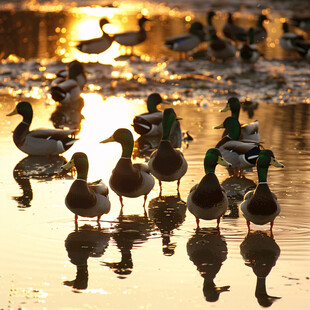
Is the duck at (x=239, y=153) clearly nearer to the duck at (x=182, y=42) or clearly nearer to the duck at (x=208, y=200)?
the duck at (x=208, y=200)

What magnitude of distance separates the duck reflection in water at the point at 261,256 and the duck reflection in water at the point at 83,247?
1417 millimetres

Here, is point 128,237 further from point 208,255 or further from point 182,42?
point 182,42

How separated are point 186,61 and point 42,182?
12442 mm

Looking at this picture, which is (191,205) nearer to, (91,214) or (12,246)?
(91,214)

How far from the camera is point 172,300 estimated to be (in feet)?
21.8

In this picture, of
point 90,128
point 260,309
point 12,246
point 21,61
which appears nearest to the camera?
point 260,309

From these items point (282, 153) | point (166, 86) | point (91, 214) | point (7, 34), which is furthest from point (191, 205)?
point (7, 34)

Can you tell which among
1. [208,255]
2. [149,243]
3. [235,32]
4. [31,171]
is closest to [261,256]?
[208,255]

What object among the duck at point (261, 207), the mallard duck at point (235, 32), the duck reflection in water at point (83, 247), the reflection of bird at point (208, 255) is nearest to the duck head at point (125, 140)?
the duck reflection in water at point (83, 247)

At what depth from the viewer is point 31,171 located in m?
11.5

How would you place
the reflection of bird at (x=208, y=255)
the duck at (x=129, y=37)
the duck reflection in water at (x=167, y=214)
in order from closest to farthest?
the reflection of bird at (x=208, y=255), the duck reflection in water at (x=167, y=214), the duck at (x=129, y=37)

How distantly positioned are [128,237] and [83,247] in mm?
546

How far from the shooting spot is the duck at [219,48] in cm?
2197

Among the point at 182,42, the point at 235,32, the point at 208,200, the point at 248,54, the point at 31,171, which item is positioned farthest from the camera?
the point at 235,32
